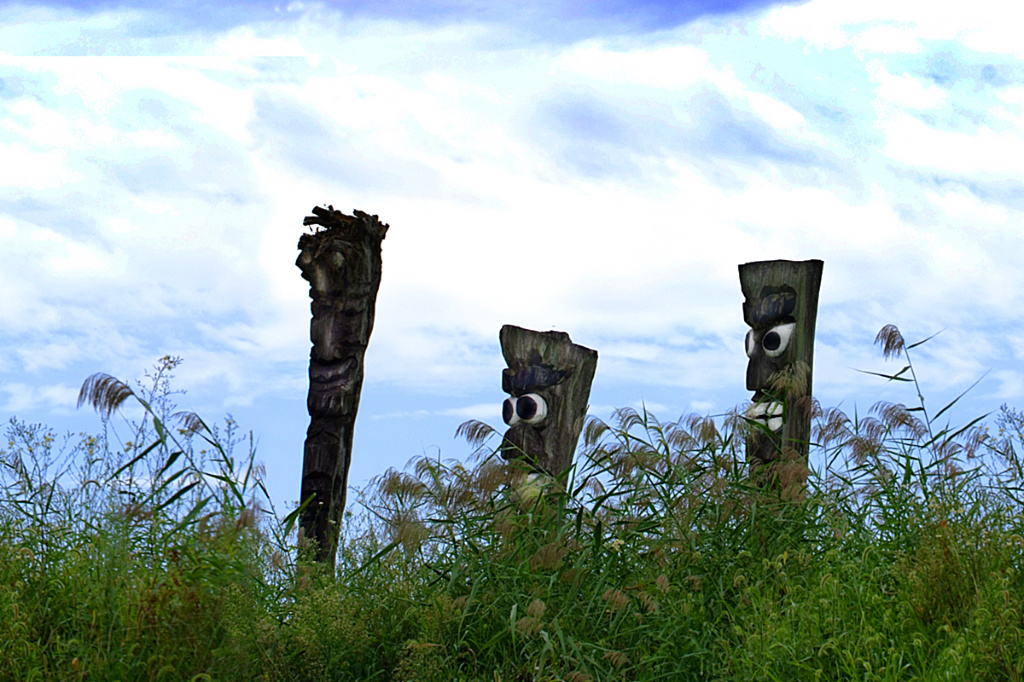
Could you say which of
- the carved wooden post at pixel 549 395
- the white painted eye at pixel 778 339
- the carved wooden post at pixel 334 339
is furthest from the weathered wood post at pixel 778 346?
the carved wooden post at pixel 334 339

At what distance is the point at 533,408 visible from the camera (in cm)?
668

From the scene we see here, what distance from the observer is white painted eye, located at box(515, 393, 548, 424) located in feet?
21.9

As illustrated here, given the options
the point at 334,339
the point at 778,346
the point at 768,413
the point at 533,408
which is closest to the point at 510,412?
the point at 533,408

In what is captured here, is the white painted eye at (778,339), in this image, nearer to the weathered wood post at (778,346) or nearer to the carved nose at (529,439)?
the weathered wood post at (778,346)

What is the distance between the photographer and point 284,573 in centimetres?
536

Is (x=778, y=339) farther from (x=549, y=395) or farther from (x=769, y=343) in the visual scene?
(x=549, y=395)

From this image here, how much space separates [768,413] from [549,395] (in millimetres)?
1463

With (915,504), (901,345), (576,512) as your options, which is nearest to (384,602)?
(576,512)

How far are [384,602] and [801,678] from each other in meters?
2.07

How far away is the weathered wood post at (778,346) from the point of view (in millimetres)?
6406

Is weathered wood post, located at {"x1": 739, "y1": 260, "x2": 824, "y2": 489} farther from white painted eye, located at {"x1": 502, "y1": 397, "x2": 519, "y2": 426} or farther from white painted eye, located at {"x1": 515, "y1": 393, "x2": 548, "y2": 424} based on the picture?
white painted eye, located at {"x1": 502, "y1": 397, "x2": 519, "y2": 426}

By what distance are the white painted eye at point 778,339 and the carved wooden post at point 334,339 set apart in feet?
9.21

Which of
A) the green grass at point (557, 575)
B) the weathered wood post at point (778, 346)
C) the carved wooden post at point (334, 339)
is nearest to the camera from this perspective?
the green grass at point (557, 575)

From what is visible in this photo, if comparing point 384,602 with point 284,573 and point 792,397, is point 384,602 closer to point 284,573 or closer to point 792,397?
point 284,573
